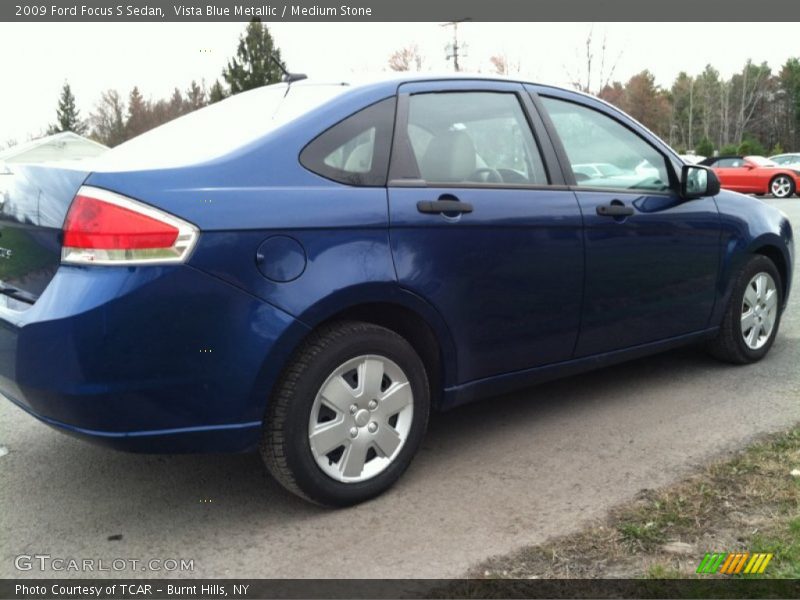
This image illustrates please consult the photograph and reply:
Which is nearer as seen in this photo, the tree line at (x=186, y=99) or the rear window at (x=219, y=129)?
the rear window at (x=219, y=129)

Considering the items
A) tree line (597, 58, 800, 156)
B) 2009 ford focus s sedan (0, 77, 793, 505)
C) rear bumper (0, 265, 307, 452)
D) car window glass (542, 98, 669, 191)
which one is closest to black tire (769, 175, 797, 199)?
car window glass (542, 98, 669, 191)

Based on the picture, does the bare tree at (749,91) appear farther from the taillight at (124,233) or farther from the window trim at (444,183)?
the taillight at (124,233)

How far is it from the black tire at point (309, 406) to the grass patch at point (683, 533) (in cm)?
67

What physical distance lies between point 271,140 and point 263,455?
1.17 meters

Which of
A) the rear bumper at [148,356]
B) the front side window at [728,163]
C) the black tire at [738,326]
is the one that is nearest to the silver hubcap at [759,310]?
the black tire at [738,326]

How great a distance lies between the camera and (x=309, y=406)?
2.96m

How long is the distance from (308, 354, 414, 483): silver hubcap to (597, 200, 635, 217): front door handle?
1.41 meters

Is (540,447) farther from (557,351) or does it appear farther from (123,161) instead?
(123,161)

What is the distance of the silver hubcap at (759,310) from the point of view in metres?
4.96

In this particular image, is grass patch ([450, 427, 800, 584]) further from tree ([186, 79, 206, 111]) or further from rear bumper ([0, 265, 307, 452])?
tree ([186, 79, 206, 111])

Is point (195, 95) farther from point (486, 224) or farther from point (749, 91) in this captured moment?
point (486, 224)

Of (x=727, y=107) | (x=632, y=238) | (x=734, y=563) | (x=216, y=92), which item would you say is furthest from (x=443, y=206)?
(x=727, y=107)

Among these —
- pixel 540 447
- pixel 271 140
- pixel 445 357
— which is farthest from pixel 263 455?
pixel 540 447

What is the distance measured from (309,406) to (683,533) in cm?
140
